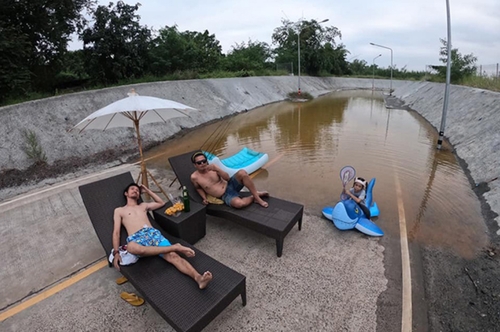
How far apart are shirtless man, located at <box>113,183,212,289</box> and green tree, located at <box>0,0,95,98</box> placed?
835cm

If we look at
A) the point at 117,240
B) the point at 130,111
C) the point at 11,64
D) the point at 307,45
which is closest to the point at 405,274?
the point at 117,240

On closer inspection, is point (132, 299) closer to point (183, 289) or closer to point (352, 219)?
point (183, 289)

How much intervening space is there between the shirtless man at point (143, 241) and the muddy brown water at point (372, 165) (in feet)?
9.08

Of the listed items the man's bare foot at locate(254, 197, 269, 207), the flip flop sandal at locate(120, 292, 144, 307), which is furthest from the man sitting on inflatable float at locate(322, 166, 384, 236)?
the flip flop sandal at locate(120, 292, 144, 307)

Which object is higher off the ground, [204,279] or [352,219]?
[204,279]

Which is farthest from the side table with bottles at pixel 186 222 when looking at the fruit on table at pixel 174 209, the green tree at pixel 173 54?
the green tree at pixel 173 54

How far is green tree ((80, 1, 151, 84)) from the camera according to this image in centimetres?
1430

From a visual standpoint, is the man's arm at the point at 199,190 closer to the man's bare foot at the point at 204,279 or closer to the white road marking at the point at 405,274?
the man's bare foot at the point at 204,279

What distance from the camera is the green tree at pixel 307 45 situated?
37844mm

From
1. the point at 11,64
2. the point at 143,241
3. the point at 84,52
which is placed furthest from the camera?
the point at 84,52

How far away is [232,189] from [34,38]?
1273 centimetres

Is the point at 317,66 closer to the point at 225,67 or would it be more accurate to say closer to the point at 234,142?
the point at 225,67

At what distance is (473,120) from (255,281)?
34.5 ft

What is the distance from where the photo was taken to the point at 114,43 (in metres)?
14.8
